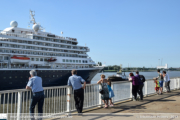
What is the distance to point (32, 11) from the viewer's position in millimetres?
41375

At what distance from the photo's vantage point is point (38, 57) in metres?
33.0

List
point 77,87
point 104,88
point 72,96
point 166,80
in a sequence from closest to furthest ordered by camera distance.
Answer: point 77,87
point 72,96
point 104,88
point 166,80

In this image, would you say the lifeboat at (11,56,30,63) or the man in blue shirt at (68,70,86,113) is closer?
the man in blue shirt at (68,70,86,113)

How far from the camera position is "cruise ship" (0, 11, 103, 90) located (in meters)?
27.8

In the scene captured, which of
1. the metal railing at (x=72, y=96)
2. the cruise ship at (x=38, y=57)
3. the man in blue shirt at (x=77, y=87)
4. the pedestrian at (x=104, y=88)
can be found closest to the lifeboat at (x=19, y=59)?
the cruise ship at (x=38, y=57)

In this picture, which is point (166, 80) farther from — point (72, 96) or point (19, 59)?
point (19, 59)

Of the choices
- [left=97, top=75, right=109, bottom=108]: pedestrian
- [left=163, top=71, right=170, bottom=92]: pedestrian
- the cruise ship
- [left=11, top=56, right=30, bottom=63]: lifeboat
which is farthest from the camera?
[left=11, top=56, right=30, bottom=63]: lifeboat

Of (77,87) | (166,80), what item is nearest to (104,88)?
(77,87)

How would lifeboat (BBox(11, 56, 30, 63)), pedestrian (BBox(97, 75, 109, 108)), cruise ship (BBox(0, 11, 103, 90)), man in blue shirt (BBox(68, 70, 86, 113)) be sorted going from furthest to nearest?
lifeboat (BBox(11, 56, 30, 63))
cruise ship (BBox(0, 11, 103, 90))
pedestrian (BBox(97, 75, 109, 108))
man in blue shirt (BBox(68, 70, 86, 113))

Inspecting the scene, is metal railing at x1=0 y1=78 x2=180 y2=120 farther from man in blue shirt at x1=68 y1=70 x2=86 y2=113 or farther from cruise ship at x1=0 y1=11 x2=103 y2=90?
cruise ship at x1=0 y1=11 x2=103 y2=90

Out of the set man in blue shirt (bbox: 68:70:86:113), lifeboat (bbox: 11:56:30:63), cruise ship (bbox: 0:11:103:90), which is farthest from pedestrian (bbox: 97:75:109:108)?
lifeboat (bbox: 11:56:30:63)

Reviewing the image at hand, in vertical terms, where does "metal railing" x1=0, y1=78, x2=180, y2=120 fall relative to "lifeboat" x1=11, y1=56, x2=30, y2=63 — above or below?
below

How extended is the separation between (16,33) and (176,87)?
2655cm

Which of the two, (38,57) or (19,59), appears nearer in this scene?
(19,59)
